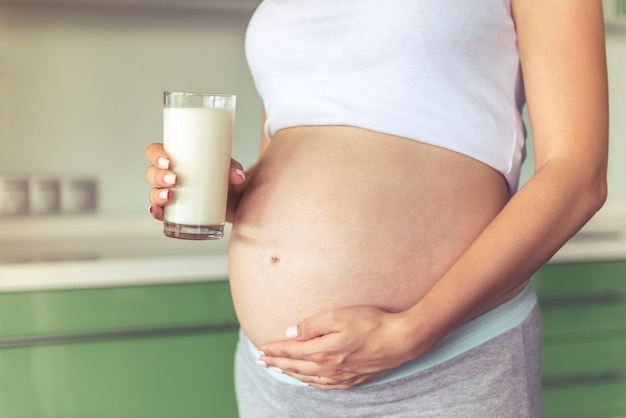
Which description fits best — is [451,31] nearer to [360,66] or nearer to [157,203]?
[360,66]

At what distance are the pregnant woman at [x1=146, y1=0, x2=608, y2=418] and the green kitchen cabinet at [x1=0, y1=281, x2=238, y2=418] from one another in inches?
24.5

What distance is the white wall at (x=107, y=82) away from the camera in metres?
1.78

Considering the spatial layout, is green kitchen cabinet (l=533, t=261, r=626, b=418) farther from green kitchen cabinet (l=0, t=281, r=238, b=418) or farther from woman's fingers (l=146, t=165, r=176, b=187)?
woman's fingers (l=146, t=165, r=176, b=187)

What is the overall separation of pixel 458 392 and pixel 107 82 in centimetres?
132

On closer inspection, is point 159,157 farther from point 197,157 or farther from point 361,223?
point 361,223

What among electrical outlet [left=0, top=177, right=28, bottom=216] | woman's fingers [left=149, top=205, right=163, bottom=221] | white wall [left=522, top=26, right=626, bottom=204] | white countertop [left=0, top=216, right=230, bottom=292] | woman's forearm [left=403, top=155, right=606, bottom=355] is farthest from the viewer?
white wall [left=522, top=26, right=626, bottom=204]

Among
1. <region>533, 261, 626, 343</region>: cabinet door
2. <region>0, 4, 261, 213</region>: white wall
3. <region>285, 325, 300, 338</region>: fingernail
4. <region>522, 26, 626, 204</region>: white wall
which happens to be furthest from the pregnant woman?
<region>522, 26, 626, 204</region>: white wall

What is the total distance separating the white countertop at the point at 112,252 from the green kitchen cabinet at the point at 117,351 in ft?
0.09

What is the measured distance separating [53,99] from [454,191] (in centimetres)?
126

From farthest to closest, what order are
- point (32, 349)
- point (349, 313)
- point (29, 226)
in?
point (29, 226)
point (32, 349)
point (349, 313)

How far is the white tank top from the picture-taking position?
84 centimetres

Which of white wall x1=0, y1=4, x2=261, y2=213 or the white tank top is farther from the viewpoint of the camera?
white wall x1=0, y1=4, x2=261, y2=213

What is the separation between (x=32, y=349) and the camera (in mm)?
1448

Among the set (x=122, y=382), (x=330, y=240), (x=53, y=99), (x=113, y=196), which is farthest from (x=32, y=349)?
(x=330, y=240)
